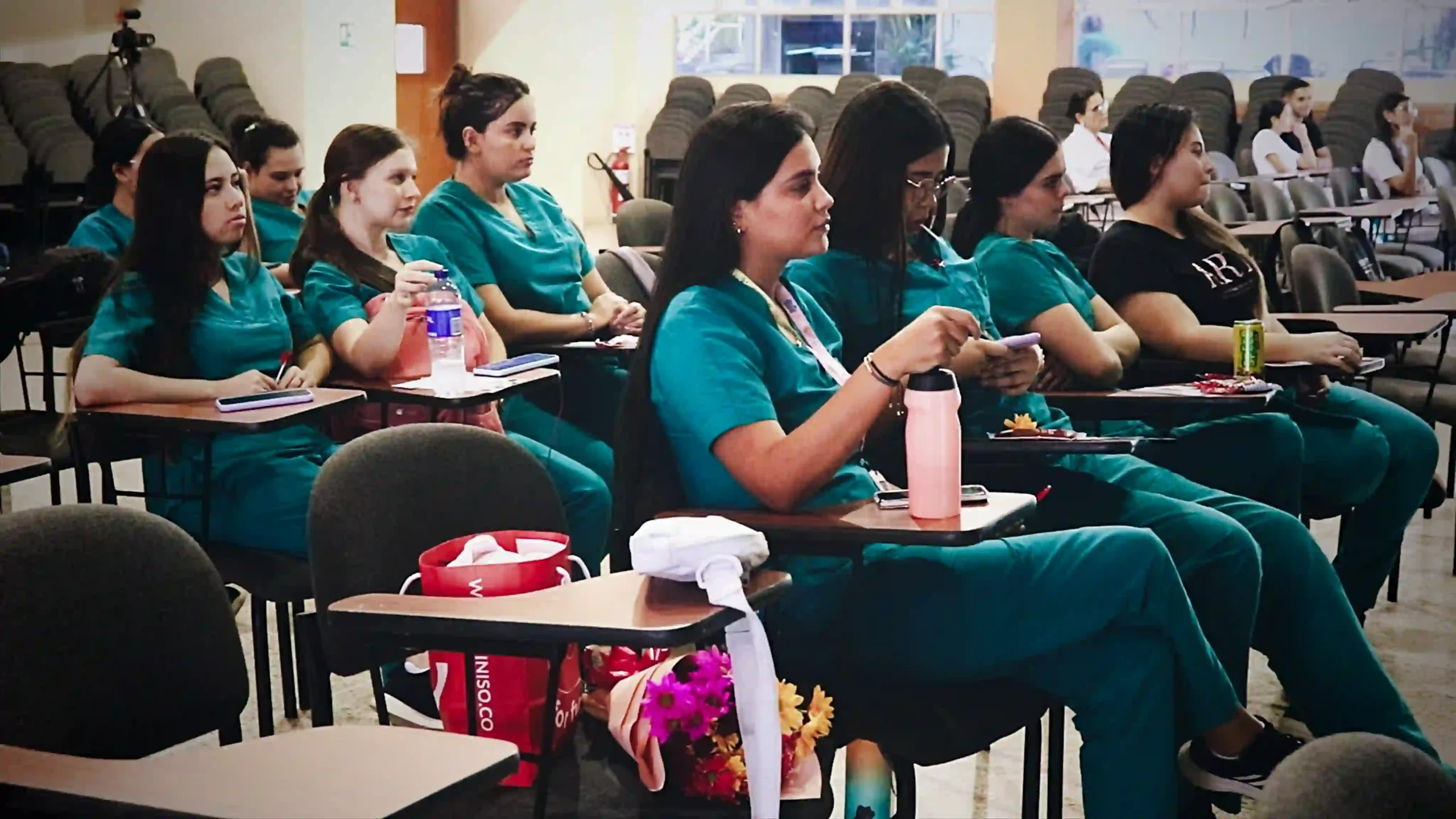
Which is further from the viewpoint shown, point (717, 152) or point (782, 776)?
point (717, 152)

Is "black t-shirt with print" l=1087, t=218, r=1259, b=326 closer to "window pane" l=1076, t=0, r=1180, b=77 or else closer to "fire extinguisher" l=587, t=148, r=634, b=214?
"window pane" l=1076, t=0, r=1180, b=77

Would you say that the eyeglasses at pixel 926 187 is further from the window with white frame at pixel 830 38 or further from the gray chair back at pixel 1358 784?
the window with white frame at pixel 830 38

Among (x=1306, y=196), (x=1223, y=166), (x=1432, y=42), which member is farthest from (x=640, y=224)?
(x=1432, y=42)

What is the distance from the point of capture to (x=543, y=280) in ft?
12.3

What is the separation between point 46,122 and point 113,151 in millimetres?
4968

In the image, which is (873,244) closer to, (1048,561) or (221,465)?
(1048,561)

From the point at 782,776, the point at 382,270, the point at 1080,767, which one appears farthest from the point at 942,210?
the point at 782,776

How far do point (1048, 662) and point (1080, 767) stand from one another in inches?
6.1

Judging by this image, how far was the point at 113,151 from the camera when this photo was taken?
407cm

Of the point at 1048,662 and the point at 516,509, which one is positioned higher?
the point at 516,509

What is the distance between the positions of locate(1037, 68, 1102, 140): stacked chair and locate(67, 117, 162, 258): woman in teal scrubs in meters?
7.79

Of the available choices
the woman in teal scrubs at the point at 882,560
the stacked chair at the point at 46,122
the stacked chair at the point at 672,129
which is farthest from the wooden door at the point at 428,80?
the woman in teal scrubs at the point at 882,560

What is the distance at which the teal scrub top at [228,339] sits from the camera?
2.84 m

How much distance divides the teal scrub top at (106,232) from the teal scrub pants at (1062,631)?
2652mm
